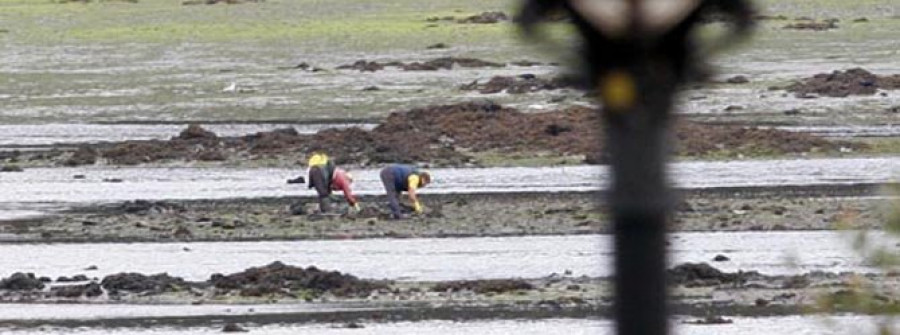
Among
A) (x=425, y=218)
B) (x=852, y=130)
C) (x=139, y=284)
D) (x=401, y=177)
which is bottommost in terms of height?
(x=852, y=130)

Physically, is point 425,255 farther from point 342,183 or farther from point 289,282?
point 342,183

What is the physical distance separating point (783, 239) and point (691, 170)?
596 cm

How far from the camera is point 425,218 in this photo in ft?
65.7

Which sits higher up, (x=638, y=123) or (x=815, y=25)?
(x=638, y=123)

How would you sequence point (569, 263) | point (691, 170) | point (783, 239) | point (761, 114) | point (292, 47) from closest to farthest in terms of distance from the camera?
point (569, 263), point (783, 239), point (691, 170), point (761, 114), point (292, 47)

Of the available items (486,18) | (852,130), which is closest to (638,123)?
(852,130)

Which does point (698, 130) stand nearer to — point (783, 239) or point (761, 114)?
point (761, 114)

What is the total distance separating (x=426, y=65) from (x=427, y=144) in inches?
593

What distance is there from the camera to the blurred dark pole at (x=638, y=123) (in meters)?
3.46

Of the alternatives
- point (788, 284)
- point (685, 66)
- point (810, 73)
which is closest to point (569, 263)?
point (788, 284)

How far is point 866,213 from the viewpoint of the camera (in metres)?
19.0

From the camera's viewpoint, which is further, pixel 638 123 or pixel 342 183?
pixel 342 183

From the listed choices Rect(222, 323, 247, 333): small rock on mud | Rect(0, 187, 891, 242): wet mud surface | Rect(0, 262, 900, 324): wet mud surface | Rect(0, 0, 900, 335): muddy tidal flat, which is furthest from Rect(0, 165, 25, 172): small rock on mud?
Rect(222, 323, 247, 333): small rock on mud

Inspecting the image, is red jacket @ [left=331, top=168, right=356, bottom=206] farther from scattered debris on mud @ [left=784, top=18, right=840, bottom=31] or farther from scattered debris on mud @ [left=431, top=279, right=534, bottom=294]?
scattered debris on mud @ [left=784, top=18, right=840, bottom=31]
